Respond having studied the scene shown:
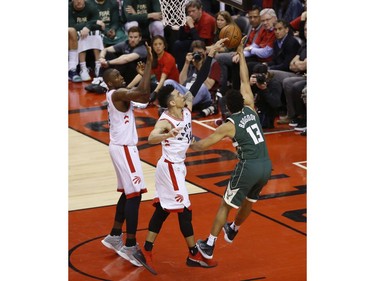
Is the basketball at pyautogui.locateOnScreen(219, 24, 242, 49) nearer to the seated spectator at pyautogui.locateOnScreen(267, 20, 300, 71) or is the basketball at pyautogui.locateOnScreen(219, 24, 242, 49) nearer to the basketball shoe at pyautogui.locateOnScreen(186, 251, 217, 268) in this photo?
the basketball shoe at pyautogui.locateOnScreen(186, 251, 217, 268)

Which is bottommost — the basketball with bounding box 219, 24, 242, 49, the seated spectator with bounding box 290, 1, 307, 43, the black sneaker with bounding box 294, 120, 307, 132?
the black sneaker with bounding box 294, 120, 307, 132

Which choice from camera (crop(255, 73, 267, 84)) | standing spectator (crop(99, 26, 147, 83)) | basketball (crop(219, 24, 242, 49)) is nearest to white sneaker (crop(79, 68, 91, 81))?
standing spectator (crop(99, 26, 147, 83))

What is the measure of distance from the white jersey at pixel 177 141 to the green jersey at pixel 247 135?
1.21 feet

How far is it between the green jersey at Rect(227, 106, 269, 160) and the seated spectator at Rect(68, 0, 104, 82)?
833 centimetres

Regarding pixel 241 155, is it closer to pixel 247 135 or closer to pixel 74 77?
pixel 247 135

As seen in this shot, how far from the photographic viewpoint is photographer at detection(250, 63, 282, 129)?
37.7ft

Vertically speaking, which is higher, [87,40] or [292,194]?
[87,40]

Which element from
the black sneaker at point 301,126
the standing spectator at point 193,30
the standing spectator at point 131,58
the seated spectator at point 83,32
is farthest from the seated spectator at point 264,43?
the seated spectator at point 83,32

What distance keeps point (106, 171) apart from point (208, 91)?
128 inches

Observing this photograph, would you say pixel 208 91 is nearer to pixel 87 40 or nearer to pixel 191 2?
pixel 191 2

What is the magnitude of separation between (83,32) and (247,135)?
8.62 metres

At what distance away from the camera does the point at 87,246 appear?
7.80 meters
